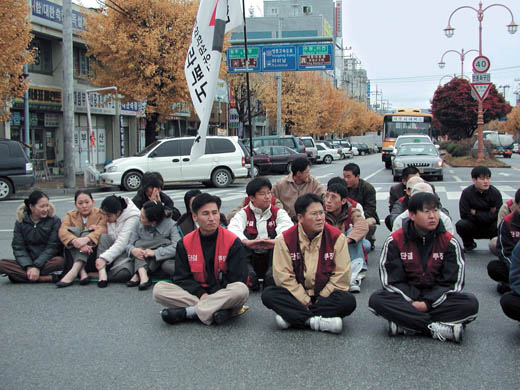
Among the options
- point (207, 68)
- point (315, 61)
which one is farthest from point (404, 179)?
point (315, 61)

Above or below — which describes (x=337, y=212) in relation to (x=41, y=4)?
below

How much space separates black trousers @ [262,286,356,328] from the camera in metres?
5.36

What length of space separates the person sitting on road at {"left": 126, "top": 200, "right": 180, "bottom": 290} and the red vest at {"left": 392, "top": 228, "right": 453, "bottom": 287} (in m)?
3.01

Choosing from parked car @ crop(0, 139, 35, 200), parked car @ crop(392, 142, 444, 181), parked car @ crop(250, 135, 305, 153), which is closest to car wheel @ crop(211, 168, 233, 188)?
parked car @ crop(392, 142, 444, 181)

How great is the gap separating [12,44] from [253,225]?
14.6 meters

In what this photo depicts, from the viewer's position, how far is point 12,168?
60.5 ft

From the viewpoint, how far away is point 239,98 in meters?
49.8

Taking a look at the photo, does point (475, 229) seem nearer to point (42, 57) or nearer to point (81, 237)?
point (81, 237)

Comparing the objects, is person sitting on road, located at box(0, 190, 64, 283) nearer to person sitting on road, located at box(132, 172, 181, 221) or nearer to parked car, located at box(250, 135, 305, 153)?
person sitting on road, located at box(132, 172, 181, 221)

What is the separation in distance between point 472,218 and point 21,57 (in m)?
16.5

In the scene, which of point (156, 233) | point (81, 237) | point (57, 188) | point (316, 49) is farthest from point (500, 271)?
point (316, 49)

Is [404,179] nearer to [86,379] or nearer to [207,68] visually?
[207,68]

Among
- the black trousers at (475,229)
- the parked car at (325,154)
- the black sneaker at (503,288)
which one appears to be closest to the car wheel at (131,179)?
the black trousers at (475,229)

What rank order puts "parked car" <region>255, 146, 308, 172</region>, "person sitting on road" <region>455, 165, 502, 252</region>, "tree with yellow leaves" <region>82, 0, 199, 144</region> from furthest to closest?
1. "parked car" <region>255, 146, 308, 172</region>
2. "tree with yellow leaves" <region>82, 0, 199, 144</region>
3. "person sitting on road" <region>455, 165, 502, 252</region>
